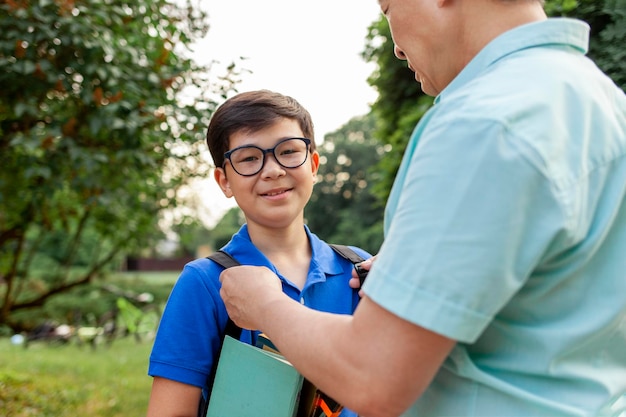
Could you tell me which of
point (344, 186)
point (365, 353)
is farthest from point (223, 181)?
point (344, 186)

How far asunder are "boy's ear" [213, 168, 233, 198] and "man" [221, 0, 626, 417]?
97cm

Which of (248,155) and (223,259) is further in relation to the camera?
(248,155)

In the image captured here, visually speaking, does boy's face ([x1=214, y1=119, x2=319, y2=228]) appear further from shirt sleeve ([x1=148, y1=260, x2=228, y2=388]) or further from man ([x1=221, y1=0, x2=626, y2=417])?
man ([x1=221, y1=0, x2=626, y2=417])

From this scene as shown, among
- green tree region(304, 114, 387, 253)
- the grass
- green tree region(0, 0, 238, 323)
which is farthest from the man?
green tree region(304, 114, 387, 253)

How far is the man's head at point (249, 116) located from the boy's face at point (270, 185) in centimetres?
2

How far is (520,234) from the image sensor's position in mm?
873

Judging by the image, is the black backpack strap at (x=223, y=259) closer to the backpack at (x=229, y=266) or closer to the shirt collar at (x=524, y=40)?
the backpack at (x=229, y=266)

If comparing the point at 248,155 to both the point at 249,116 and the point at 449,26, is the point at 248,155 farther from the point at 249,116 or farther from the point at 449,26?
the point at 449,26

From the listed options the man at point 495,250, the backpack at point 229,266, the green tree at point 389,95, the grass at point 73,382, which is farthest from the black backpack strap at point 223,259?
the grass at point 73,382

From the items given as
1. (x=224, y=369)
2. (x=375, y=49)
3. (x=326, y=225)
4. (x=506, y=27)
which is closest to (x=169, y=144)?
(x=375, y=49)

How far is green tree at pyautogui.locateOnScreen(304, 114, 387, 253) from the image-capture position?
25.9m

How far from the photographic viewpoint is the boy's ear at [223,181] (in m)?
2.07

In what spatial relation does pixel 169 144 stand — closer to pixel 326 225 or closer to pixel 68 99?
pixel 68 99

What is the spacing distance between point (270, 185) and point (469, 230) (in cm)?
112
